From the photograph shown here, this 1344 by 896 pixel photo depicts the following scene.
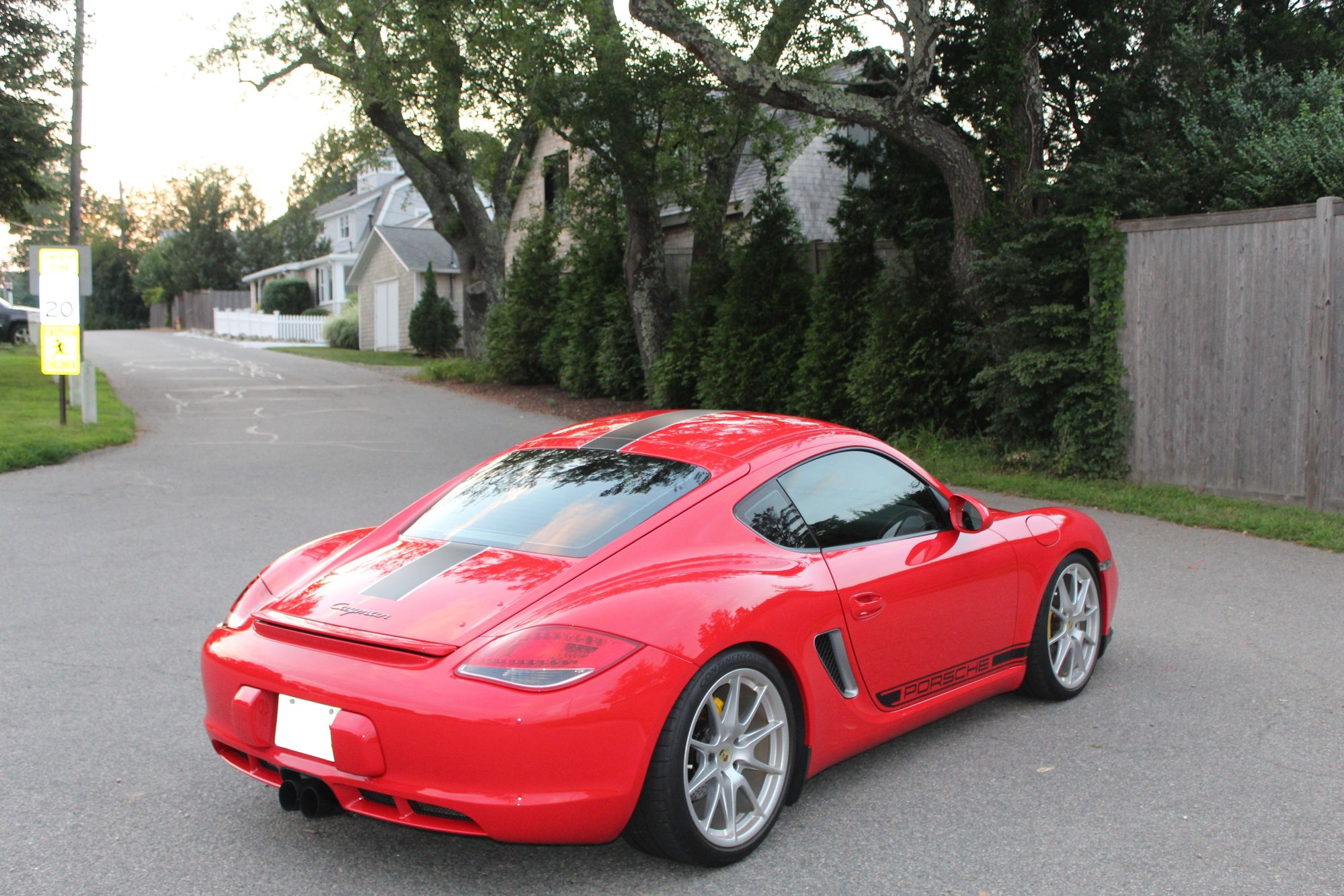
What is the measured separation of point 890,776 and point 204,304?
66.6m

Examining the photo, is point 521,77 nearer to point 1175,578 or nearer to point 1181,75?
point 1181,75

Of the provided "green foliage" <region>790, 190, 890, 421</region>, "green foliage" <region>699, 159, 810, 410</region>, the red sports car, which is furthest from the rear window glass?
"green foliage" <region>699, 159, 810, 410</region>

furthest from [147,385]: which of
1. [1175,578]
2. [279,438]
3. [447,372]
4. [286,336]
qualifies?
[286,336]

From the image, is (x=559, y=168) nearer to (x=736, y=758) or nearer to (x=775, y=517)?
(x=775, y=517)

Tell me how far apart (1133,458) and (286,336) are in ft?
147

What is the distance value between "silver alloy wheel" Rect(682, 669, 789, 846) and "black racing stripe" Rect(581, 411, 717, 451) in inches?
48.0

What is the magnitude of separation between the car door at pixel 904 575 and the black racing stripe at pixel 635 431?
0.66 m

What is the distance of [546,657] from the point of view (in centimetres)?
331

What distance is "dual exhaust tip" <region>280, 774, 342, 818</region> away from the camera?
11.2ft

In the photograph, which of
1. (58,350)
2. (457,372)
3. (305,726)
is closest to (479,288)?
(457,372)

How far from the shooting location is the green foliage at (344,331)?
142 feet

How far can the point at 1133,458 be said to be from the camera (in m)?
11.0

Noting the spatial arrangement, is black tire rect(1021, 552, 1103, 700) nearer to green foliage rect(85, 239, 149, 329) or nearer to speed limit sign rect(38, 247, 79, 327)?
speed limit sign rect(38, 247, 79, 327)

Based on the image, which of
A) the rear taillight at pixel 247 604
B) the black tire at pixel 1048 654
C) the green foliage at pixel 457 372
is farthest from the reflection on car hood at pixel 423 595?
the green foliage at pixel 457 372
